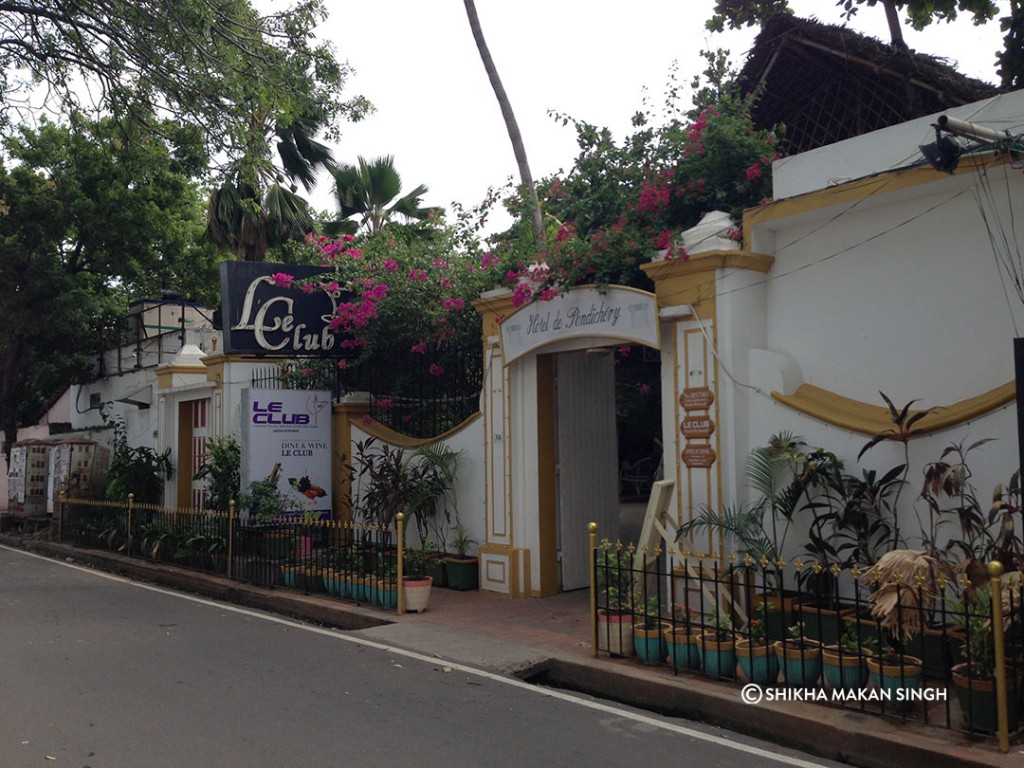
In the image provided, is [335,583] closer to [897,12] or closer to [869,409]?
[869,409]

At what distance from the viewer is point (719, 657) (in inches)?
275

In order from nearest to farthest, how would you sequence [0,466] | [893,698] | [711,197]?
[893,698] → [711,197] → [0,466]

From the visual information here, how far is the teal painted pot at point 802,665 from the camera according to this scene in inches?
255

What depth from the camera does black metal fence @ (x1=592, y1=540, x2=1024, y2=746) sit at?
18.5 ft

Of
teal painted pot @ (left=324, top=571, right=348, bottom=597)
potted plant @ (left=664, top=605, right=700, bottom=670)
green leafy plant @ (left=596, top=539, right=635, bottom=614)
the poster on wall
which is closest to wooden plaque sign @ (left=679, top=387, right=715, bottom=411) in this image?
green leafy plant @ (left=596, top=539, right=635, bottom=614)

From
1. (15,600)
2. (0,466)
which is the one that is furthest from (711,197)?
(0,466)

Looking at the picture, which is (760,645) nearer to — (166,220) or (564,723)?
(564,723)

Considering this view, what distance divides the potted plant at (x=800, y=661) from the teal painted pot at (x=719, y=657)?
1.39 ft

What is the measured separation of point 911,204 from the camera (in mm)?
8305

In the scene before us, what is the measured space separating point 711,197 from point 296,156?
46.9 feet

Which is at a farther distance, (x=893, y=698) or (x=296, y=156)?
(x=296, y=156)

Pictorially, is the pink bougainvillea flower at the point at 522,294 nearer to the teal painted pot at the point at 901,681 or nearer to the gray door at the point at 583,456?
the gray door at the point at 583,456

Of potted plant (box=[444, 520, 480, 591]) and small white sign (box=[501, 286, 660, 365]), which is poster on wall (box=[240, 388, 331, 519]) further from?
small white sign (box=[501, 286, 660, 365])

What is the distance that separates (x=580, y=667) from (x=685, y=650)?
3.12ft
